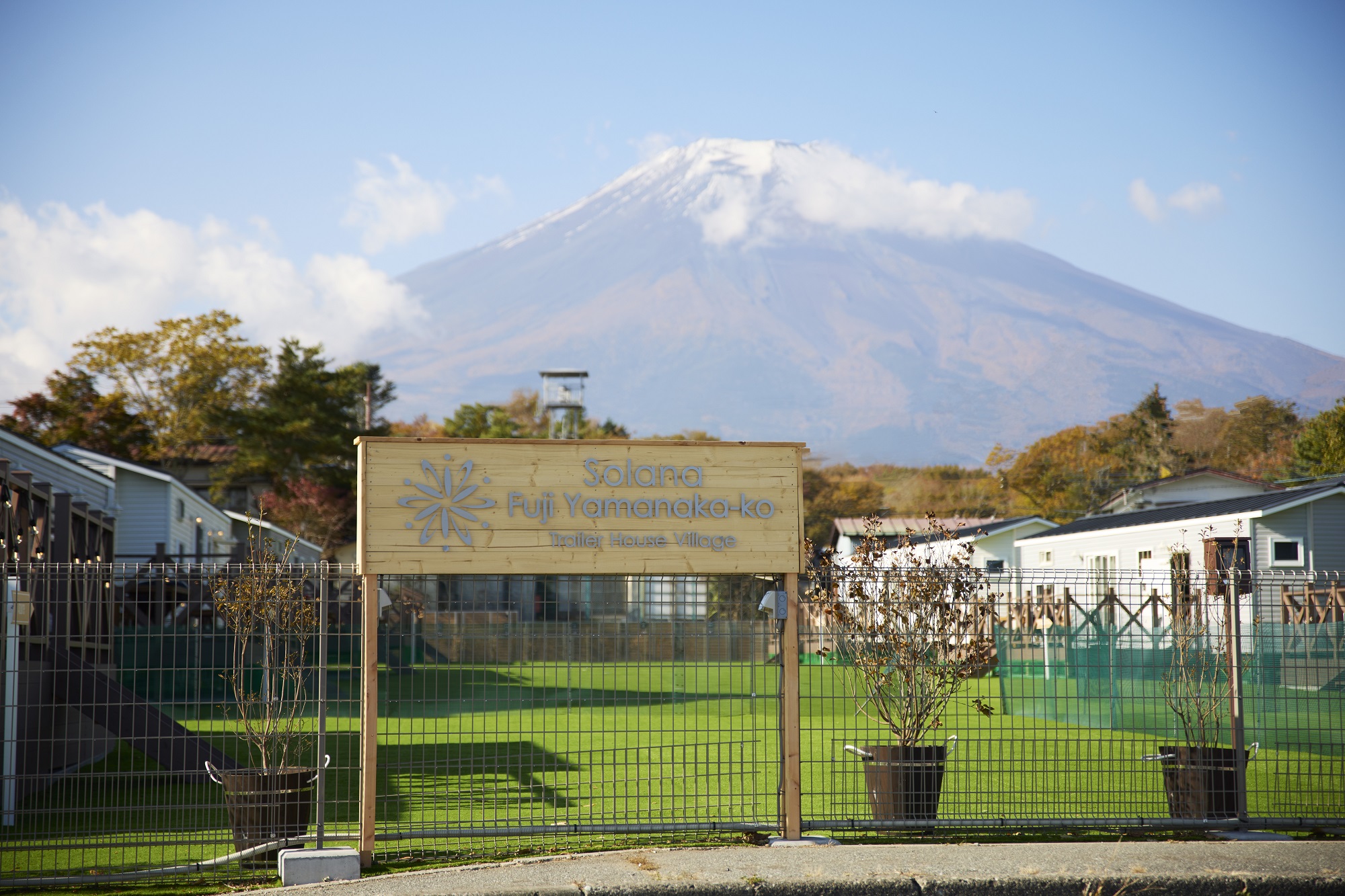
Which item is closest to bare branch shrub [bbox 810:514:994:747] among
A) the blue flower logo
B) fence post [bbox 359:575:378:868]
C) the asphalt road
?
the asphalt road

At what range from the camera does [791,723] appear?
25.4 feet

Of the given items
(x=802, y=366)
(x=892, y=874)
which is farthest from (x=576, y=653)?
(x=802, y=366)

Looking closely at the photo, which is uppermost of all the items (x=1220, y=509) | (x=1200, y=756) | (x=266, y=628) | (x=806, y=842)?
(x=1220, y=509)

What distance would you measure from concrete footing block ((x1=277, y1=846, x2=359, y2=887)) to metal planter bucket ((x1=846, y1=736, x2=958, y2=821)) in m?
3.45

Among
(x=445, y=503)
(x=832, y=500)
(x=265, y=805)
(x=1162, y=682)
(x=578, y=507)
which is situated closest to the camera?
(x=265, y=805)

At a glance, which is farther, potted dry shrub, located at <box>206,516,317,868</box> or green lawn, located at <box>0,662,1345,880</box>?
green lawn, located at <box>0,662,1345,880</box>

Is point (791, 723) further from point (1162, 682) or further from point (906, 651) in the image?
point (1162, 682)

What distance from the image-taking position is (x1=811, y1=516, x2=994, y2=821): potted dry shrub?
8.08 meters

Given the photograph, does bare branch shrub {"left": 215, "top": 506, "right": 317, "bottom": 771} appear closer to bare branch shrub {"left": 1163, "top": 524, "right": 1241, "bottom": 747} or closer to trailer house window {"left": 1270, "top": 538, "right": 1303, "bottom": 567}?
bare branch shrub {"left": 1163, "top": 524, "right": 1241, "bottom": 747}

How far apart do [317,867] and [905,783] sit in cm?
401

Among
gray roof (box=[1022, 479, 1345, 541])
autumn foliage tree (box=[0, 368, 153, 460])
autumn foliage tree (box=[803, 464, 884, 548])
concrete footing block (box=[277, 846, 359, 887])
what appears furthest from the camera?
autumn foliage tree (box=[803, 464, 884, 548])

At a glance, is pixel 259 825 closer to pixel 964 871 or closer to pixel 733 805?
pixel 733 805

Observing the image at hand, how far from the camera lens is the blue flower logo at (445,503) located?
7.56m

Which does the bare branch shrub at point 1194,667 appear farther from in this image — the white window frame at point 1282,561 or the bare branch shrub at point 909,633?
the white window frame at point 1282,561
